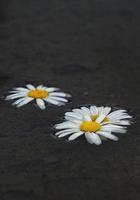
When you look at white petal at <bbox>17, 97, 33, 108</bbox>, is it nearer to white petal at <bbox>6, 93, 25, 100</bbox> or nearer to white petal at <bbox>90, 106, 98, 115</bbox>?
white petal at <bbox>6, 93, 25, 100</bbox>

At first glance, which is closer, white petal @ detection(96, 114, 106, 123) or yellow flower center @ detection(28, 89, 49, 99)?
white petal @ detection(96, 114, 106, 123)

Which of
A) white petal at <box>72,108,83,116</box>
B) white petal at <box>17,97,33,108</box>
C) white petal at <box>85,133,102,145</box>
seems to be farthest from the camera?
white petal at <box>17,97,33,108</box>

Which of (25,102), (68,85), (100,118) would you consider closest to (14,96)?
(25,102)

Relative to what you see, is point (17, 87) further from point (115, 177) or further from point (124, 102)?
point (115, 177)

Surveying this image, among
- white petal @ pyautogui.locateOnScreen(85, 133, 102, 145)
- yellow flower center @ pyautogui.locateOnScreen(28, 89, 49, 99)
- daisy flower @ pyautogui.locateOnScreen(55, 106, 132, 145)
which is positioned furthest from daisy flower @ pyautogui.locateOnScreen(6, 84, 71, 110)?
white petal @ pyautogui.locateOnScreen(85, 133, 102, 145)

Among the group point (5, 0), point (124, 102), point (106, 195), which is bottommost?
point (106, 195)

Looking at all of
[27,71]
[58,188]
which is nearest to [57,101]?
[27,71]

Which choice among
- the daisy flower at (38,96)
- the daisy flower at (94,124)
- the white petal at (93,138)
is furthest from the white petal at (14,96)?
the white petal at (93,138)
